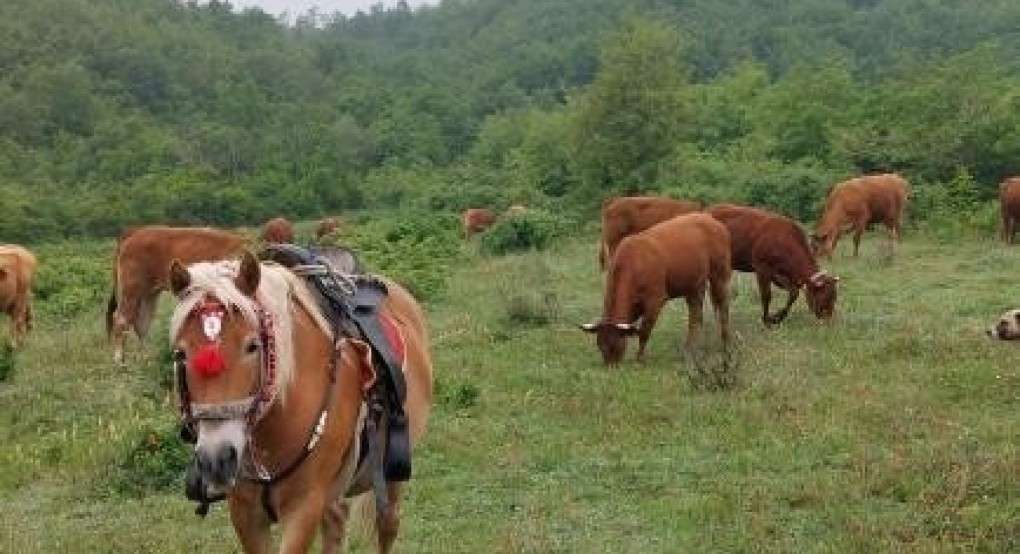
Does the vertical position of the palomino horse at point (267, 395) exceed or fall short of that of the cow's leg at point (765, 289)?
it exceeds it

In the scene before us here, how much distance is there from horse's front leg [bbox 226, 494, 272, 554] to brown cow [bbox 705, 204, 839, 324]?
36.3 ft

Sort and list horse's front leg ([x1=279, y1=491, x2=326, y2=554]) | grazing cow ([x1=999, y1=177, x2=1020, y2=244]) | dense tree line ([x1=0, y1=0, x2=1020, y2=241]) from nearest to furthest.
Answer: horse's front leg ([x1=279, y1=491, x2=326, y2=554])
grazing cow ([x1=999, y1=177, x2=1020, y2=244])
dense tree line ([x1=0, y1=0, x2=1020, y2=241])

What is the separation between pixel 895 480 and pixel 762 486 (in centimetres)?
81

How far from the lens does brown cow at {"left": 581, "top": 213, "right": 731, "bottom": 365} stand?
12703 millimetres

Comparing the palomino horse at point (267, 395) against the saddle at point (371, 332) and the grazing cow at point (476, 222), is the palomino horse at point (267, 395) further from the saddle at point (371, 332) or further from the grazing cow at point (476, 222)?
the grazing cow at point (476, 222)

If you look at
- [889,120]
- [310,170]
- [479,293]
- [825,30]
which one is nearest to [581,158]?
[889,120]

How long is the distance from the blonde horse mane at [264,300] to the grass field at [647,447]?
2.61 meters

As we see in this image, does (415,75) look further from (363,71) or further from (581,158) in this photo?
(581,158)

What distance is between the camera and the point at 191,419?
12.9 feet

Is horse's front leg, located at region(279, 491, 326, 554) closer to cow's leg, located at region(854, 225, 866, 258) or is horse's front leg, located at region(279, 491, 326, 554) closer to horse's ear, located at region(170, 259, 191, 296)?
horse's ear, located at region(170, 259, 191, 296)

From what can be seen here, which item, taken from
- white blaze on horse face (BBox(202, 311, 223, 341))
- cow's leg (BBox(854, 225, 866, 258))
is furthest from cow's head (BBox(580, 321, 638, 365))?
cow's leg (BBox(854, 225, 866, 258))

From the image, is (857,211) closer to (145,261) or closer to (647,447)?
(145,261)

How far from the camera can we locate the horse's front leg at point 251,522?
451cm

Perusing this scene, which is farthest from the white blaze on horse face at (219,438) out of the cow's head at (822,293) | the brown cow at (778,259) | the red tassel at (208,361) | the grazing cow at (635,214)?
the grazing cow at (635,214)
